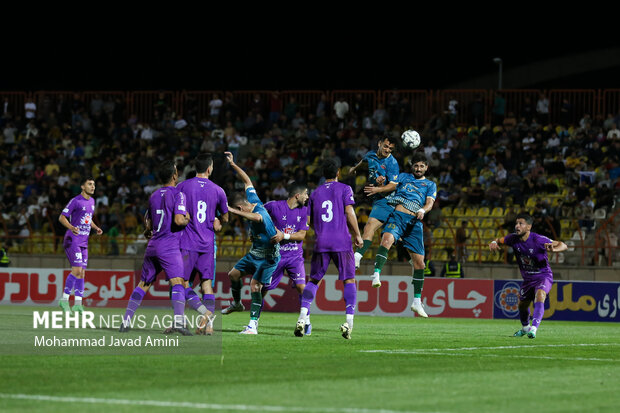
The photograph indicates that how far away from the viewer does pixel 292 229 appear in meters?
16.0

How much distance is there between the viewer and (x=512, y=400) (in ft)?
28.1

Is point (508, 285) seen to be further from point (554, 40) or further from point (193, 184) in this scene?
point (554, 40)

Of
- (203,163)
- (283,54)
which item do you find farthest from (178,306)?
(283,54)

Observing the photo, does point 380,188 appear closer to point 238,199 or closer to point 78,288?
point 238,199

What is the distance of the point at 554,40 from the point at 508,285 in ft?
59.5


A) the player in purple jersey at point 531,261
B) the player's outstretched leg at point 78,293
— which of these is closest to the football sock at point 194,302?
the player in purple jersey at point 531,261

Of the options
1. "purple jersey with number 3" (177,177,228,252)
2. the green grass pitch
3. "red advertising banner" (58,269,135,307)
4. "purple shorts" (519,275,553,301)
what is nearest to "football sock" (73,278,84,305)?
the green grass pitch

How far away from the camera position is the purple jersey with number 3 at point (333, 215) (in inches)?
582

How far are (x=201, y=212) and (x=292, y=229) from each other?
6.38 feet

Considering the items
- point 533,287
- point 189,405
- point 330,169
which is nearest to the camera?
point 189,405

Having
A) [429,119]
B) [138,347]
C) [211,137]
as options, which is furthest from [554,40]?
[138,347]

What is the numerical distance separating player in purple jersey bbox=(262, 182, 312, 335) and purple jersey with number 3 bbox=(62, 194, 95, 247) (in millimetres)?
5374

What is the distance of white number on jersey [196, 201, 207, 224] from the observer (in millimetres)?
14539

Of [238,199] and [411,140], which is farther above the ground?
[411,140]
